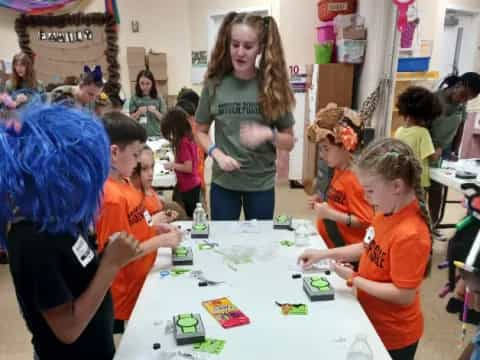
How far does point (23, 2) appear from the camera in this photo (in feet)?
17.6

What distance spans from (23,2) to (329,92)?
13.8 feet

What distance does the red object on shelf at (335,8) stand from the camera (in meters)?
4.13

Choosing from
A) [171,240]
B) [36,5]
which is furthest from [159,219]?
[36,5]

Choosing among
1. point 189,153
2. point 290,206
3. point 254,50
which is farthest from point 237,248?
point 290,206

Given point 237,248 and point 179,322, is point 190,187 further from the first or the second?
point 179,322

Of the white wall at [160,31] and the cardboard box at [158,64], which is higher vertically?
the white wall at [160,31]

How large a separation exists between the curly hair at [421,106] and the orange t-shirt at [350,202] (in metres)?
1.64

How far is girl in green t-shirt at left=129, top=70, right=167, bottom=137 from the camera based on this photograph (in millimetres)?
4148

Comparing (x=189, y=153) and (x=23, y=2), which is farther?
(x=23, y=2)

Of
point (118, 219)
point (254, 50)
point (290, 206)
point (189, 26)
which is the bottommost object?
point (290, 206)

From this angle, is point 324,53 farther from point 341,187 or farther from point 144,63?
point 341,187

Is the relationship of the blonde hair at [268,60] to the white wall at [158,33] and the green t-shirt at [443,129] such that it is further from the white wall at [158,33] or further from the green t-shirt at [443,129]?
the white wall at [158,33]

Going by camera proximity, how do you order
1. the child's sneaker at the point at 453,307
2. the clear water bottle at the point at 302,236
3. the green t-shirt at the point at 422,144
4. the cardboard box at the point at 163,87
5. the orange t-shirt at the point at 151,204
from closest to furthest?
the clear water bottle at the point at 302,236, the orange t-shirt at the point at 151,204, the child's sneaker at the point at 453,307, the green t-shirt at the point at 422,144, the cardboard box at the point at 163,87

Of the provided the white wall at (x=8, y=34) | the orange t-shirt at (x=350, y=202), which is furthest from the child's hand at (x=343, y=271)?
the white wall at (x=8, y=34)
